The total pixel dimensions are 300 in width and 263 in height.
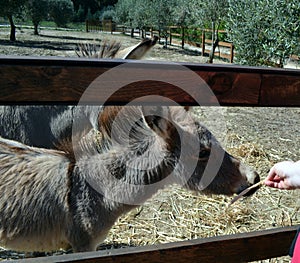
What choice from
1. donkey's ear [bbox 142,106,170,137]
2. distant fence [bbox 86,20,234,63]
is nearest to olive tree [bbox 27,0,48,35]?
distant fence [bbox 86,20,234,63]

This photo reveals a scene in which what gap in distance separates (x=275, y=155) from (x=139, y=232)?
10.2ft

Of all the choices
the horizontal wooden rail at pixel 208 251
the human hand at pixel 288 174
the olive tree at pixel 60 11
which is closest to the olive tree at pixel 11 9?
the olive tree at pixel 60 11

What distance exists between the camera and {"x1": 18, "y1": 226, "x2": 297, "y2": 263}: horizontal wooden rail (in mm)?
1594

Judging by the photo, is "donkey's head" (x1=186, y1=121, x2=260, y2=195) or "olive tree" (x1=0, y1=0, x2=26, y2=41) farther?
"olive tree" (x1=0, y1=0, x2=26, y2=41)

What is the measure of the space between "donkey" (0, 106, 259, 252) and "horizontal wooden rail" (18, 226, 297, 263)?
0.83 metres

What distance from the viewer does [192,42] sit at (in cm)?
2939

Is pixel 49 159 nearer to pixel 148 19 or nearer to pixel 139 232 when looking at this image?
pixel 139 232

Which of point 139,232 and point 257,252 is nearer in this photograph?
point 257,252

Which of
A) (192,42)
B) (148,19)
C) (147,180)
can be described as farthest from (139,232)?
(148,19)

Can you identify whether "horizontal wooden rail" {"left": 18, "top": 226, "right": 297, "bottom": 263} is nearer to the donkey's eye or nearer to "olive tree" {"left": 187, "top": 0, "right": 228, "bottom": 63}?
the donkey's eye

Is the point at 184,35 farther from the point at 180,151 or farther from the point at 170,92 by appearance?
the point at 170,92

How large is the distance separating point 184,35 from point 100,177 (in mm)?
29072

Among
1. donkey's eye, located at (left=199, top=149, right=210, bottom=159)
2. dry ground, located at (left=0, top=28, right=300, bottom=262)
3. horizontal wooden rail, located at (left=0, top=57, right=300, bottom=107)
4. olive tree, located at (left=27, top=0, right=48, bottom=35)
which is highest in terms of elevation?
olive tree, located at (left=27, top=0, right=48, bottom=35)

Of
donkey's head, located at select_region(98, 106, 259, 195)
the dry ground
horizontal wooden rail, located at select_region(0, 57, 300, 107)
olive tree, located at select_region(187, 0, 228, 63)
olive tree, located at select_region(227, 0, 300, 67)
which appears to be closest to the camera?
horizontal wooden rail, located at select_region(0, 57, 300, 107)
